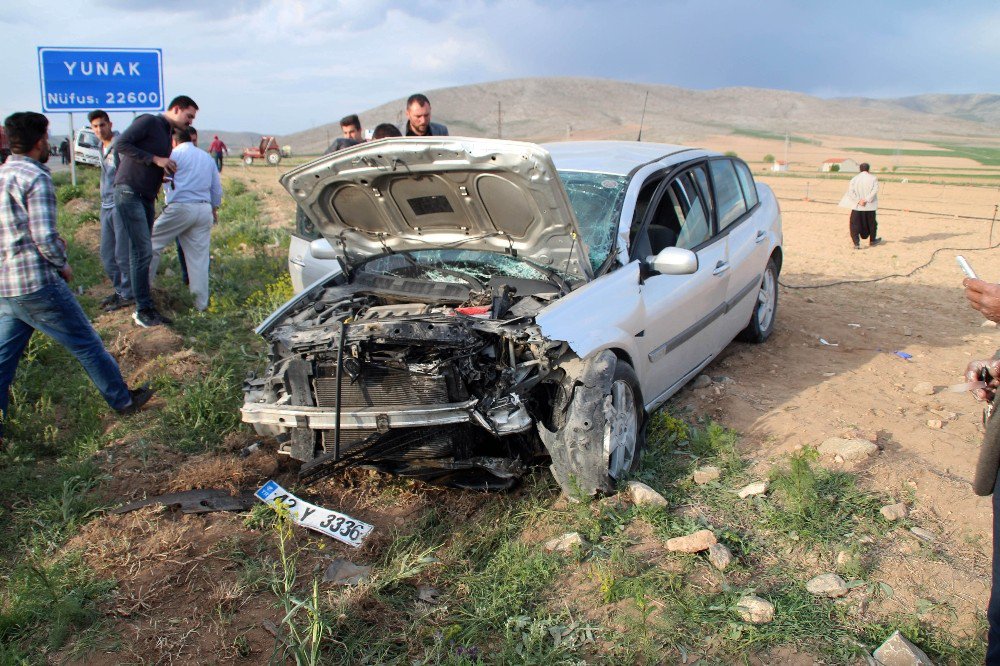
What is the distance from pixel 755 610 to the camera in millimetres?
2986

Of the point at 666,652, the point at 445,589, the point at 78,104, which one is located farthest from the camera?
the point at 78,104

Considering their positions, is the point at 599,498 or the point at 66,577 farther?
the point at 599,498

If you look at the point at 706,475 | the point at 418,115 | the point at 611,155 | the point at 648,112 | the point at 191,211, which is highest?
the point at 648,112

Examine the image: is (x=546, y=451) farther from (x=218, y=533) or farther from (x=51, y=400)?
(x=51, y=400)

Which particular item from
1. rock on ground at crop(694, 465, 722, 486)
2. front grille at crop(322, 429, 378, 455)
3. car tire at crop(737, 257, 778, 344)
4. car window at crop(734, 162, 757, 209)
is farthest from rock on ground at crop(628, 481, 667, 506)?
car window at crop(734, 162, 757, 209)

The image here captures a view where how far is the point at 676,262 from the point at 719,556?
5.33 feet

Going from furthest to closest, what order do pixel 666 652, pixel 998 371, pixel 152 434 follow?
1. pixel 152 434
2. pixel 666 652
3. pixel 998 371

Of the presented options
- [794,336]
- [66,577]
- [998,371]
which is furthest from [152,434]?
[794,336]

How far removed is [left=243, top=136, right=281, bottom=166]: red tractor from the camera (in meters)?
36.0

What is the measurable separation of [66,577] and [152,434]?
160 centimetres

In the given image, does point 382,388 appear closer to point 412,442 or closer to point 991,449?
point 412,442

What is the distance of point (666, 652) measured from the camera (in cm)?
283

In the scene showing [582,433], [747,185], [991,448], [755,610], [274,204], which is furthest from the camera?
[274,204]

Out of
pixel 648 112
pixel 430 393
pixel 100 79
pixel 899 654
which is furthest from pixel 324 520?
pixel 648 112
